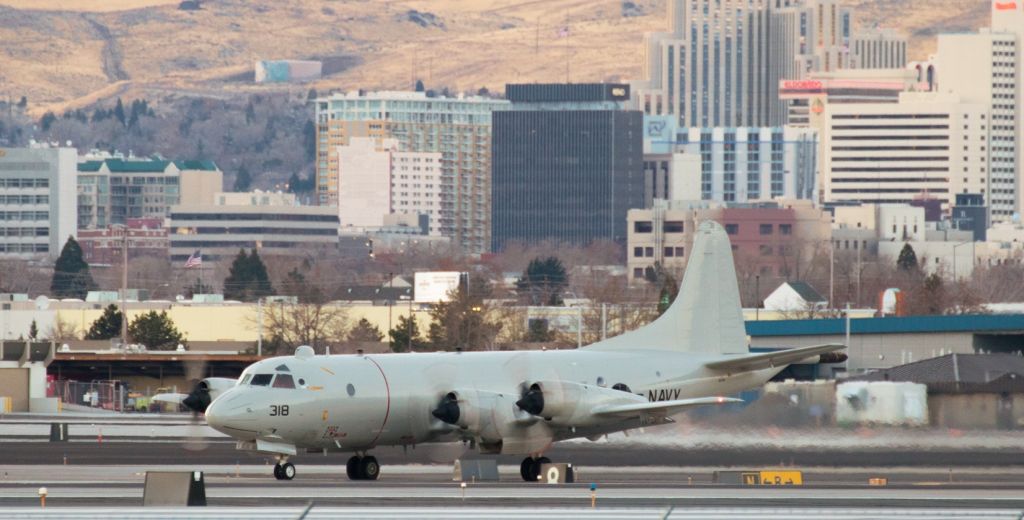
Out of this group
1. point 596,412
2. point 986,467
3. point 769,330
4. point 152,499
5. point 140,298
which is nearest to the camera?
point 152,499

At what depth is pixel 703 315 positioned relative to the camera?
197ft

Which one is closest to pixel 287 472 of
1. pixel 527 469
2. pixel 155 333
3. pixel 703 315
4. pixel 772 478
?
pixel 527 469

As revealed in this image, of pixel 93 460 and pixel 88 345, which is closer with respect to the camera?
pixel 93 460

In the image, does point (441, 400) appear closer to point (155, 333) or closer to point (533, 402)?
point (533, 402)

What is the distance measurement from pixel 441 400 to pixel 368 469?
2522mm

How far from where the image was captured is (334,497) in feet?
147

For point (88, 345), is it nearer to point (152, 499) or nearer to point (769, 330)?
point (769, 330)

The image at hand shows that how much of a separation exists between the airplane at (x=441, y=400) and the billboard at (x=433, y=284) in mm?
121579

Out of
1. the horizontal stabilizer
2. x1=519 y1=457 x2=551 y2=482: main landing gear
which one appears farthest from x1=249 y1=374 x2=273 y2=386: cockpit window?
the horizontal stabilizer

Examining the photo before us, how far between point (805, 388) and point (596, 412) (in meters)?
13.0

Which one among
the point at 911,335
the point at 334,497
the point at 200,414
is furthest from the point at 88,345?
the point at 334,497

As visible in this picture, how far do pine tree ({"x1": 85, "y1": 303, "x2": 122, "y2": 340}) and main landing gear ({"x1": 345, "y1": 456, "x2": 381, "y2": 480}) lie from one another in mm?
100563

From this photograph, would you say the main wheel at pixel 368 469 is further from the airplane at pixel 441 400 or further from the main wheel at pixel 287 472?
the main wheel at pixel 287 472

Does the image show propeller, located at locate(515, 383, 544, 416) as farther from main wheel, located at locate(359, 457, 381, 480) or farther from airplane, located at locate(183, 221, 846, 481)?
main wheel, located at locate(359, 457, 381, 480)
